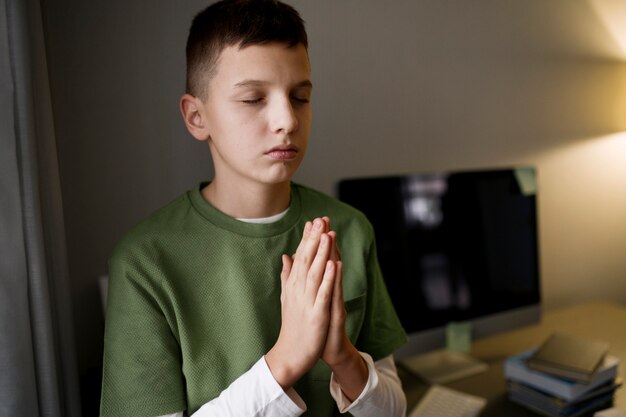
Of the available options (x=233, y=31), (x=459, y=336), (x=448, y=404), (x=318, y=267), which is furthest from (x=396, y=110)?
(x=318, y=267)

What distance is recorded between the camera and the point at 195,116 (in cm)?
94

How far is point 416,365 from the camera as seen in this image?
1.77 m

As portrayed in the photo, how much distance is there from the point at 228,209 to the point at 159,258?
14cm

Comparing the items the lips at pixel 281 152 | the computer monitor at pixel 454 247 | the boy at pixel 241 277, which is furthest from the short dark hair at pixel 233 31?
the computer monitor at pixel 454 247

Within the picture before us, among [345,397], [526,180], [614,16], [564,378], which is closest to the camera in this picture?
[345,397]

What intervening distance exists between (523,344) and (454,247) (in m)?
0.51

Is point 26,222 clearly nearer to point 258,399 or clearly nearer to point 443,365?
point 258,399

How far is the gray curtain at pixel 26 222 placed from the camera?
2.99ft

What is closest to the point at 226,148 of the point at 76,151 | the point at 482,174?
the point at 76,151

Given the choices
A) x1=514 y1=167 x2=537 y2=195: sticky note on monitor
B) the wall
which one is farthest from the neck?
x1=514 y1=167 x2=537 y2=195: sticky note on monitor

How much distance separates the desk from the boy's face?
991 mm

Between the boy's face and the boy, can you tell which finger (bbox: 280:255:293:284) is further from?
the boy's face

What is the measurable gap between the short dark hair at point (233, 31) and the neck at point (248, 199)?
17 cm

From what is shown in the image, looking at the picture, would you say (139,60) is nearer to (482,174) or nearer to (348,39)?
(348,39)
